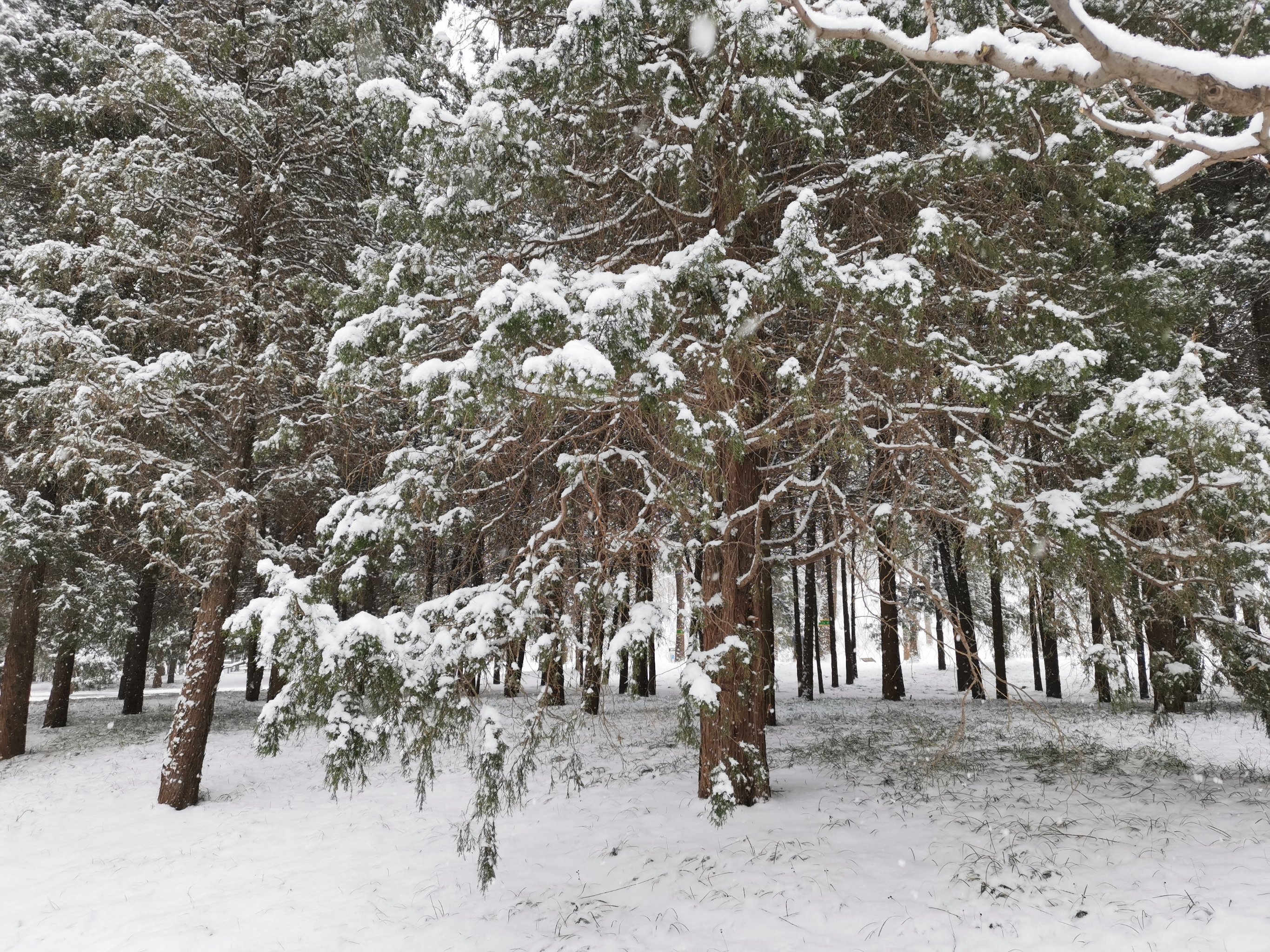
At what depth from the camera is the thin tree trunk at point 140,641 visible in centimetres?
1583

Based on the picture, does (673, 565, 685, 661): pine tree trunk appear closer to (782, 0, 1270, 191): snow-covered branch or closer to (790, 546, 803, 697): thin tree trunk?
(782, 0, 1270, 191): snow-covered branch

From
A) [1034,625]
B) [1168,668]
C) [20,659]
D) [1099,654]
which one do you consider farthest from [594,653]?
[20,659]

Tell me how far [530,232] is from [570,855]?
6.25 metres

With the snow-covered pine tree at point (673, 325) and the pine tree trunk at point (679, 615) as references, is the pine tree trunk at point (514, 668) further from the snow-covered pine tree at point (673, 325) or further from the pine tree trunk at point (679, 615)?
the pine tree trunk at point (679, 615)

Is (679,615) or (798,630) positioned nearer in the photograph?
(679,615)

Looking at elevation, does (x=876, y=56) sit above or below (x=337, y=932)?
above

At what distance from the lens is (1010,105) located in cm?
506

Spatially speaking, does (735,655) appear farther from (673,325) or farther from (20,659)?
(20,659)

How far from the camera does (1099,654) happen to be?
5.54 m

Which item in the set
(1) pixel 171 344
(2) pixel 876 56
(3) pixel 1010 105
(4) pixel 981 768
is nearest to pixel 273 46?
(1) pixel 171 344

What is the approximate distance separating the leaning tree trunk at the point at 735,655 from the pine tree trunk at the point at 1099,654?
2.80 m

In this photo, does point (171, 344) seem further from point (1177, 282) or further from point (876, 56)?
point (1177, 282)

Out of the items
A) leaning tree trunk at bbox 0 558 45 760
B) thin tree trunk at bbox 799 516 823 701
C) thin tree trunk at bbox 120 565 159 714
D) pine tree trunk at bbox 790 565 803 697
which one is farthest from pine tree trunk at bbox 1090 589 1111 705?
thin tree trunk at bbox 120 565 159 714

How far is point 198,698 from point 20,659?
5.77m
